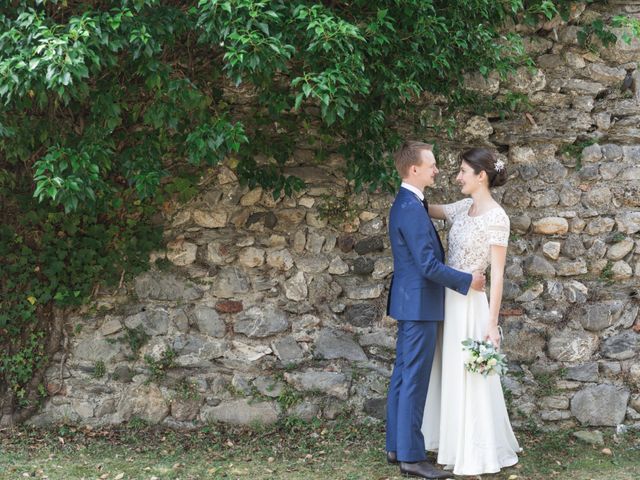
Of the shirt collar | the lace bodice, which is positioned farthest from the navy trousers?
the shirt collar

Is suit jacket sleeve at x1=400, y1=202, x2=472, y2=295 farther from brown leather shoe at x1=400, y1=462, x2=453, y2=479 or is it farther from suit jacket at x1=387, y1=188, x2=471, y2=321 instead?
brown leather shoe at x1=400, y1=462, x2=453, y2=479

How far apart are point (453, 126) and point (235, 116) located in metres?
1.49

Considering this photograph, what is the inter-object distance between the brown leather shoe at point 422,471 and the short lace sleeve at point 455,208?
148 cm

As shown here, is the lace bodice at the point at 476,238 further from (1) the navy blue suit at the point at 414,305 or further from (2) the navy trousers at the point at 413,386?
(2) the navy trousers at the point at 413,386

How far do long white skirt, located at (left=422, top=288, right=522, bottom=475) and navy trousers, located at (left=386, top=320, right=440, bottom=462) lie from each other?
4.5 inches

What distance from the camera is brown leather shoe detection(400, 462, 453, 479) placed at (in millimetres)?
4230

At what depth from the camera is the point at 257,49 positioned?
3.56 metres

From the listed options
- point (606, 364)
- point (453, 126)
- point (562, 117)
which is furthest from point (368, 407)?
point (562, 117)

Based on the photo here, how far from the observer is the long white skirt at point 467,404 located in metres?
4.22

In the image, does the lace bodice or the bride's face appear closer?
the lace bodice

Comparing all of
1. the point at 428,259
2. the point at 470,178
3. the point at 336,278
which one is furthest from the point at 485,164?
the point at 336,278

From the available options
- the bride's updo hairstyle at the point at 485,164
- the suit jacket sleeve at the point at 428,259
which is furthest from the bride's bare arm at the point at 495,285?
the bride's updo hairstyle at the point at 485,164

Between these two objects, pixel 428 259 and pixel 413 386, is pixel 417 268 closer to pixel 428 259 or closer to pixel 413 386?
pixel 428 259

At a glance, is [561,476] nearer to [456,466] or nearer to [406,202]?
[456,466]
